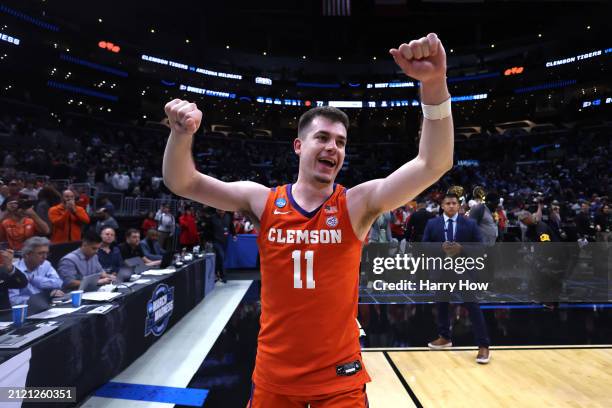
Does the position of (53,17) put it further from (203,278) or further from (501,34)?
(501,34)

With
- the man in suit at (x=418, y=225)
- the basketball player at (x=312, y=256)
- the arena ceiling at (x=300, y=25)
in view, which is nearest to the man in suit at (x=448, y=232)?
the man in suit at (x=418, y=225)

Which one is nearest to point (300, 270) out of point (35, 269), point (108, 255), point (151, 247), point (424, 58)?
point (424, 58)

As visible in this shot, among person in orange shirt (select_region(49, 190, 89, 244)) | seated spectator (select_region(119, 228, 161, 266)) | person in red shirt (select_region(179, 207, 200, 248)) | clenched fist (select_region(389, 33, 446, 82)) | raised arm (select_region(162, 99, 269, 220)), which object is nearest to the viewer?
clenched fist (select_region(389, 33, 446, 82))

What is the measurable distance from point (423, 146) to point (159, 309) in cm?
462

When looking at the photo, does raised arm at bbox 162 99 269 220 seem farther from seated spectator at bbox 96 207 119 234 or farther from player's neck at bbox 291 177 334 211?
seated spectator at bbox 96 207 119 234

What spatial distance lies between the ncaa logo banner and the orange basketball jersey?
138 inches

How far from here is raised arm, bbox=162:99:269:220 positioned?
4.65ft

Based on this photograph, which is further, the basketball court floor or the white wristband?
the basketball court floor

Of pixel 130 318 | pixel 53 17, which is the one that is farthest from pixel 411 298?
pixel 53 17

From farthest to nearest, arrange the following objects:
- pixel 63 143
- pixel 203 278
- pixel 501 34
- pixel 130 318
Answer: pixel 501 34, pixel 63 143, pixel 203 278, pixel 130 318

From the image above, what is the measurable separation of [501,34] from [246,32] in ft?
73.3

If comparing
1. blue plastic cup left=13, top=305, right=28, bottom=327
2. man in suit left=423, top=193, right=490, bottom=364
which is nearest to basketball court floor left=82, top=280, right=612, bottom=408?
man in suit left=423, top=193, right=490, bottom=364

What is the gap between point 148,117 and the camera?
30328mm

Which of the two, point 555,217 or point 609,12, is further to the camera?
point 609,12
